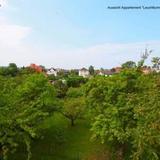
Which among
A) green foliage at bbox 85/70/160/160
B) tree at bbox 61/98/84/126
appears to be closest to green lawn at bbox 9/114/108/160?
tree at bbox 61/98/84/126

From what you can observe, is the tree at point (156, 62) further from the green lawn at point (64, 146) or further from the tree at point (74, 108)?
the tree at point (74, 108)

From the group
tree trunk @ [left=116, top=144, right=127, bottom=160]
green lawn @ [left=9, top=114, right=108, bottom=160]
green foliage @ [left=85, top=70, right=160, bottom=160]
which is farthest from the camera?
green lawn @ [left=9, top=114, right=108, bottom=160]

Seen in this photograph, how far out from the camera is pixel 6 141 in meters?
32.2

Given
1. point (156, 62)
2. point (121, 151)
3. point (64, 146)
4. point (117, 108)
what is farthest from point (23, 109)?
point (156, 62)

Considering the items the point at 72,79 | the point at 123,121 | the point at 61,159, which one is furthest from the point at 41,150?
the point at 72,79

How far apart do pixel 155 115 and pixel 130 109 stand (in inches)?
631

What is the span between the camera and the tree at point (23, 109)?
32.3m

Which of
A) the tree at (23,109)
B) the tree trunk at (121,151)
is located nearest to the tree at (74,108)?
the tree at (23,109)

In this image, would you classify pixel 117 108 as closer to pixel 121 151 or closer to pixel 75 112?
pixel 121 151

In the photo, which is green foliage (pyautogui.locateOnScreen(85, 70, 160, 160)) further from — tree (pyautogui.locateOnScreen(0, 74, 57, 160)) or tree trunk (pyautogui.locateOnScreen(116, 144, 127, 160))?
tree (pyautogui.locateOnScreen(0, 74, 57, 160))

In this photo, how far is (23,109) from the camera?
3550 centimetres

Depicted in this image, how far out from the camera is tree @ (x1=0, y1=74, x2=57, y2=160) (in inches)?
1272

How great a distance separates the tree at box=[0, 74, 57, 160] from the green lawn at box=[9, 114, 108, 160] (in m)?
1.96

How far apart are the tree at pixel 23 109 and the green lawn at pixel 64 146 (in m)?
1.96
